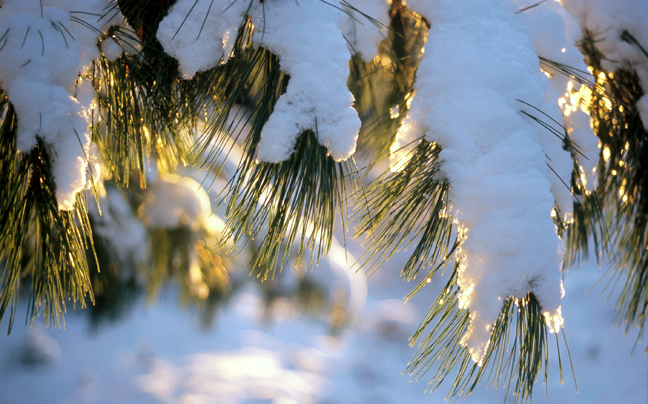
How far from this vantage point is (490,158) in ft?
1.42

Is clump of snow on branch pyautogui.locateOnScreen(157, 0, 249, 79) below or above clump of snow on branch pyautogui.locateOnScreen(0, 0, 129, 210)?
above

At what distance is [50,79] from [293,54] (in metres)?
0.25

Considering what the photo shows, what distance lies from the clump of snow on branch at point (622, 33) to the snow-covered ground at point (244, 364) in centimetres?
221

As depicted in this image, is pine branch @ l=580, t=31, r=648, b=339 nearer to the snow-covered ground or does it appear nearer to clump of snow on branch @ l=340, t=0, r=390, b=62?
clump of snow on branch @ l=340, t=0, r=390, b=62

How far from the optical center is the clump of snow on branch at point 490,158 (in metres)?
0.41

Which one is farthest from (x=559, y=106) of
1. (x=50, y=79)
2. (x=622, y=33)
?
(x=50, y=79)

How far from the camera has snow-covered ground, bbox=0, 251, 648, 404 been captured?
2699 millimetres

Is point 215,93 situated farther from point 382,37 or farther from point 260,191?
point 382,37

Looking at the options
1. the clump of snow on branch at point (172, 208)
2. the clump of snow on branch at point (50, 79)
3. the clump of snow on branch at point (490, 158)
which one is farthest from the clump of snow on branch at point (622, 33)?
the clump of snow on branch at point (172, 208)

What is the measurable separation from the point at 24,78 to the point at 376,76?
64 cm

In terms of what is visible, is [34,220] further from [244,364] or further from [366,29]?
[244,364]

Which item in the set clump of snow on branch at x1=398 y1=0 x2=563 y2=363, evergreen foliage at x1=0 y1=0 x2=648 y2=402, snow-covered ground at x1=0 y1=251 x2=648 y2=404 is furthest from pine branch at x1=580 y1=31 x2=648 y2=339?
snow-covered ground at x1=0 y1=251 x2=648 y2=404

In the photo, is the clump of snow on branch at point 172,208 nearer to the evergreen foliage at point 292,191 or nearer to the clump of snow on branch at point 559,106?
the evergreen foliage at point 292,191

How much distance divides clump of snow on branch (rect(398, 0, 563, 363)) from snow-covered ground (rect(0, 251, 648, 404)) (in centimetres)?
224
